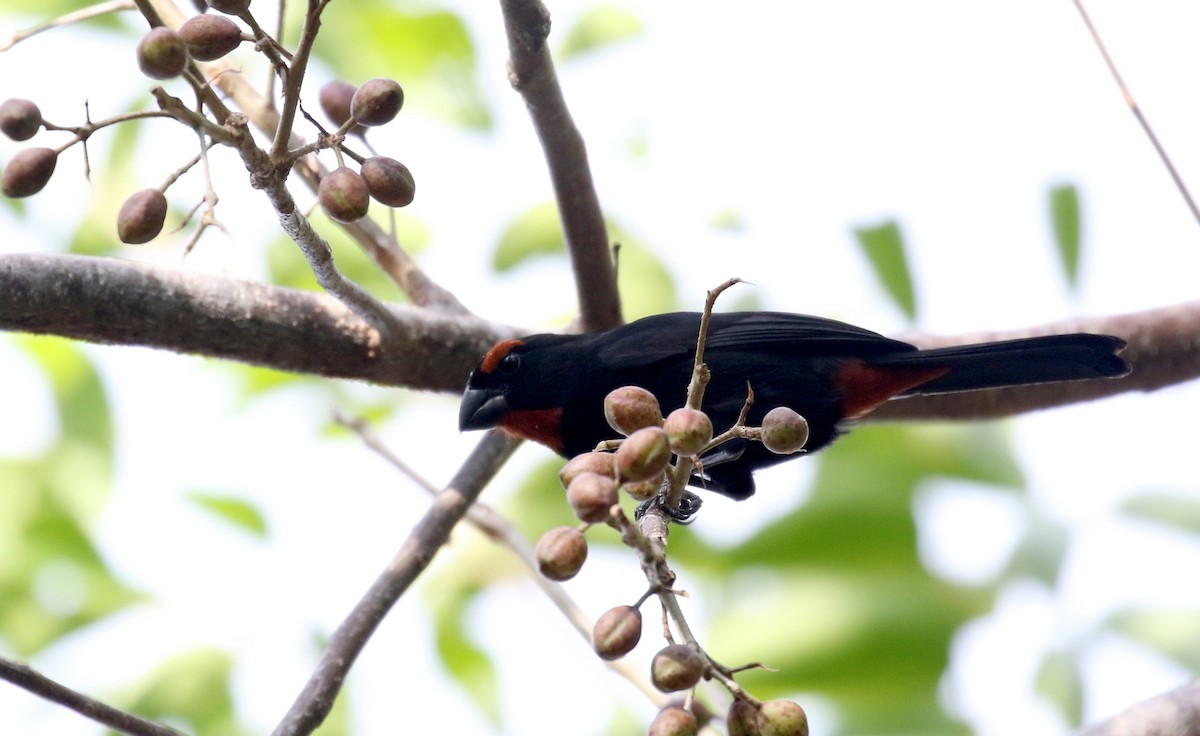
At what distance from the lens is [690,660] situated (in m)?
1.59

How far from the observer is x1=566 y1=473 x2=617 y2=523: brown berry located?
161cm

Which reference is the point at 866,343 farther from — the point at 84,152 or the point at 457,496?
the point at 84,152

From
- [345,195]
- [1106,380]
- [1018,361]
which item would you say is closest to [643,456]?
[345,195]

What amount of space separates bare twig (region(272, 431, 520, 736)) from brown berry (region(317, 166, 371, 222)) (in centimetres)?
129

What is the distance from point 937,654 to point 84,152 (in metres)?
2.53

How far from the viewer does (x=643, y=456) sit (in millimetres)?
1637

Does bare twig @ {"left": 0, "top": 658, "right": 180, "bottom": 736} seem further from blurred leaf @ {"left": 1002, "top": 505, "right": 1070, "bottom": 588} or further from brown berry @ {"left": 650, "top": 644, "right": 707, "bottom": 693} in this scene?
blurred leaf @ {"left": 1002, "top": 505, "right": 1070, "bottom": 588}

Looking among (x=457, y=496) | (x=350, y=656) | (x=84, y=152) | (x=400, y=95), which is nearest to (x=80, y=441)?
(x=457, y=496)

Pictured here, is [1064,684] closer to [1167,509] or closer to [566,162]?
[1167,509]

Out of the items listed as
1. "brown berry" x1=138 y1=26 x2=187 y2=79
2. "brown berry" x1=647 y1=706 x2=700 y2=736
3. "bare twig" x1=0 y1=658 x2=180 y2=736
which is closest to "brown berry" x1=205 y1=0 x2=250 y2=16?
"brown berry" x1=138 y1=26 x2=187 y2=79

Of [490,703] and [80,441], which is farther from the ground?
[80,441]

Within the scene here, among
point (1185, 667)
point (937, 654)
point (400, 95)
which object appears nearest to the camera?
point (400, 95)

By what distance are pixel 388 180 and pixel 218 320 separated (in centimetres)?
131

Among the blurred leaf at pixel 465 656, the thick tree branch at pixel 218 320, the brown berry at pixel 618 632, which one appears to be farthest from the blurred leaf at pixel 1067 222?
the brown berry at pixel 618 632
